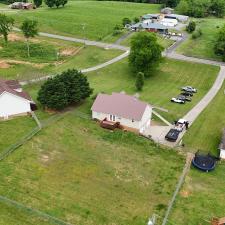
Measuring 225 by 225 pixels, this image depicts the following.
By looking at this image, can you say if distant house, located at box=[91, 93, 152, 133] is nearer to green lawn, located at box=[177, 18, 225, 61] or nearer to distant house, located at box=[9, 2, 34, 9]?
green lawn, located at box=[177, 18, 225, 61]

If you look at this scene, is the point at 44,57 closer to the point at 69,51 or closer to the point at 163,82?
the point at 69,51

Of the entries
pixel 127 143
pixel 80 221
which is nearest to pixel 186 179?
pixel 127 143

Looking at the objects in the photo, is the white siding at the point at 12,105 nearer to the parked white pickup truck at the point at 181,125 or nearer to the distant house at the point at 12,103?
the distant house at the point at 12,103

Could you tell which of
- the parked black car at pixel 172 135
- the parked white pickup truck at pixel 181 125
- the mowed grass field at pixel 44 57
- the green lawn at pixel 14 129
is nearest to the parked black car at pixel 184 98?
the parked white pickup truck at pixel 181 125

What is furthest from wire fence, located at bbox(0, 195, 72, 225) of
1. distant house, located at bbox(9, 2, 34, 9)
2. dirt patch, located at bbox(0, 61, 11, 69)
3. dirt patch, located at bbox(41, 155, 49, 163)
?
distant house, located at bbox(9, 2, 34, 9)

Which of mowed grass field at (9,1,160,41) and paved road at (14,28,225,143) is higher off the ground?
mowed grass field at (9,1,160,41)
